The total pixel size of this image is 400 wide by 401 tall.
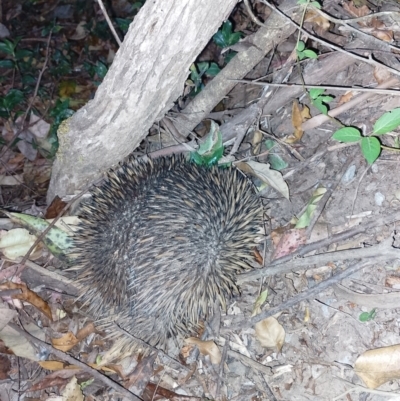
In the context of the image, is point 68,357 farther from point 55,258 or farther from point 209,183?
point 209,183

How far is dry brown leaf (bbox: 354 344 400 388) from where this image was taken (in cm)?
294

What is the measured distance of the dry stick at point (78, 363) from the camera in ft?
12.0

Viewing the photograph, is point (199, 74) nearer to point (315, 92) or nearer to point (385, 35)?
point (315, 92)

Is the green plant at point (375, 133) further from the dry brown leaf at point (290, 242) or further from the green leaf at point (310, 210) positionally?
the dry brown leaf at point (290, 242)

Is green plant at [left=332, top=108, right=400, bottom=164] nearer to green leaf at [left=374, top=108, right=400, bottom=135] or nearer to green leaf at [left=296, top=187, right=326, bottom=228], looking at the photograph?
green leaf at [left=374, top=108, right=400, bottom=135]

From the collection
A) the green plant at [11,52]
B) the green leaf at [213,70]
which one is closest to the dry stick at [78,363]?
the green leaf at [213,70]

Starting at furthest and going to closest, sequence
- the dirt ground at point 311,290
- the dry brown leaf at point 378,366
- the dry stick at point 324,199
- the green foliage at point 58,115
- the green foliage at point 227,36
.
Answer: the green foliage at point 58,115, the green foliage at point 227,36, the dry stick at point 324,199, the dirt ground at point 311,290, the dry brown leaf at point 378,366

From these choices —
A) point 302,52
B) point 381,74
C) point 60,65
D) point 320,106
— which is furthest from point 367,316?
point 60,65

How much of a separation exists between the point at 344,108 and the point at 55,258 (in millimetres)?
2649

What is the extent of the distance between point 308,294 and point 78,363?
1.78 metres

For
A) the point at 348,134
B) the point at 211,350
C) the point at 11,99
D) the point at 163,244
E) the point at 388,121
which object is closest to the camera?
the point at 388,121

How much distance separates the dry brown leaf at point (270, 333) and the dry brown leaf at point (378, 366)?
0.54m

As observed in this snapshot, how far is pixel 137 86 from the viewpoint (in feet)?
10.9

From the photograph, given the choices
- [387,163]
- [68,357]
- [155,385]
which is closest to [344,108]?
[387,163]
